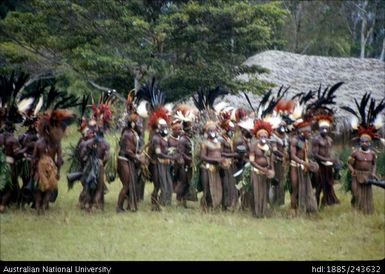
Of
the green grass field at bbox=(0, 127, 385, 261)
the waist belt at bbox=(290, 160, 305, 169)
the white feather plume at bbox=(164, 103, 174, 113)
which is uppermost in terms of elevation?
the white feather plume at bbox=(164, 103, 174, 113)

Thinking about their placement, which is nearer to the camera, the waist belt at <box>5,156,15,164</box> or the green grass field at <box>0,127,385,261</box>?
the green grass field at <box>0,127,385,261</box>

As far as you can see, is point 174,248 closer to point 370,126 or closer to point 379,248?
point 379,248

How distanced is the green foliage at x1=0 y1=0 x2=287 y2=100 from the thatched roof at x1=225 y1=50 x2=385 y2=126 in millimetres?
882

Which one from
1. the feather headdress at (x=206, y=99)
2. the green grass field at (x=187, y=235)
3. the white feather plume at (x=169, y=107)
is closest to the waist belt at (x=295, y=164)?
the green grass field at (x=187, y=235)

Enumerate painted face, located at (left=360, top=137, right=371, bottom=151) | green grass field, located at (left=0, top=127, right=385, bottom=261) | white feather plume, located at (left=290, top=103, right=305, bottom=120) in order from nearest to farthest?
1. green grass field, located at (left=0, top=127, right=385, bottom=261)
2. painted face, located at (left=360, top=137, right=371, bottom=151)
3. white feather plume, located at (left=290, top=103, right=305, bottom=120)

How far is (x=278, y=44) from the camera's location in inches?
437

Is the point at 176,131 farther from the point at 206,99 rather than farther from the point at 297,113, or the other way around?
the point at 297,113

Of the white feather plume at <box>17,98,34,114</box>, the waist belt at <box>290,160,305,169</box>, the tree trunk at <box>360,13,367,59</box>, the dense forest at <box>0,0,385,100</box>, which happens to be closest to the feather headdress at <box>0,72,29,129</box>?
the white feather plume at <box>17,98,34,114</box>

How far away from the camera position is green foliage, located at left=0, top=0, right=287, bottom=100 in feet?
25.2

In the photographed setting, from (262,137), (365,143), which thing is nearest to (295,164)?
(262,137)

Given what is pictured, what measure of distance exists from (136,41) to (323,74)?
386cm

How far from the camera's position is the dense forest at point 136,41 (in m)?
7.64

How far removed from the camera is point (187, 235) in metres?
5.87

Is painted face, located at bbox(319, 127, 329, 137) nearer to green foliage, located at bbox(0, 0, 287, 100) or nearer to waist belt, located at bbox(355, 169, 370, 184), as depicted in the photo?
waist belt, located at bbox(355, 169, 370, 184)
